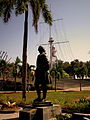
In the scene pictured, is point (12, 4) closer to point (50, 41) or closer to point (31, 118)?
point (31, 118)

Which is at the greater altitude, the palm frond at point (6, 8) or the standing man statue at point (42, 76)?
the palm frond at point (6, 8)

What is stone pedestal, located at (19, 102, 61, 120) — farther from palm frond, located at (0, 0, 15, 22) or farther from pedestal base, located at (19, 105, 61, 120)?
palm frond, located at (0, 0, 15, 22)

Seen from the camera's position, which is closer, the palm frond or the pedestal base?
the pedestal base

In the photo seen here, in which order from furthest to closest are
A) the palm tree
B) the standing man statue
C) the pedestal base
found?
the palm tree, the standing man statue, the pedestal base

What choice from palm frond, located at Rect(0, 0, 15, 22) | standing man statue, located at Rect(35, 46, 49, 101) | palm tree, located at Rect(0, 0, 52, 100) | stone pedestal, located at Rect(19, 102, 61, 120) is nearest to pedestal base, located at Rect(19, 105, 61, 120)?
stone pedestal, located at Rect(19, 102, 61, 120)

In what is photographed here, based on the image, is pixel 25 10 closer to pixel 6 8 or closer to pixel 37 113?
pixel 6 8

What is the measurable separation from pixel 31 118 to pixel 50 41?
176ft

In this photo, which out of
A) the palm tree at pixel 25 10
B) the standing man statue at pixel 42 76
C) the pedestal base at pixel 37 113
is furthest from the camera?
the palm tree at pixel 25 10

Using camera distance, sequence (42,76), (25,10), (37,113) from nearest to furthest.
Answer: (37,113)
(42,76)
(25,10)

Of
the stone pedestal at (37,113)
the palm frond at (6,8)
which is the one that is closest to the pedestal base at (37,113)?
the stone pedestal at (37,113)

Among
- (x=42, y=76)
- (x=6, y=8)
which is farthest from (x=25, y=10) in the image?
Answer: (x=42, y=76)

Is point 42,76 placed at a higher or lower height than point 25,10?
lower

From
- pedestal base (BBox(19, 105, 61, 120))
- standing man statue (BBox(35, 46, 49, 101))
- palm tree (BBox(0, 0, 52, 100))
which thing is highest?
palm tree (BBox(0, 0, 52, 100))

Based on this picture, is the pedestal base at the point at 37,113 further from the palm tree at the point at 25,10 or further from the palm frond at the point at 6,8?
the palm frond at the point at 6,8
